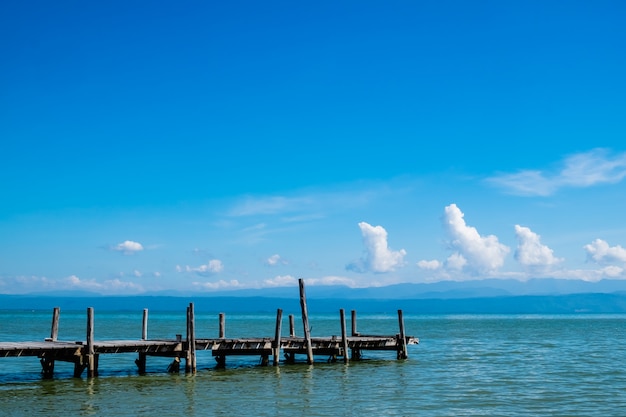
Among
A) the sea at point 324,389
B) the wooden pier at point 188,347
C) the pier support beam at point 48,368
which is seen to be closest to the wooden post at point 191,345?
the wooden pier at point 188,347

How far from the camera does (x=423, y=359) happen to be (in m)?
44.8

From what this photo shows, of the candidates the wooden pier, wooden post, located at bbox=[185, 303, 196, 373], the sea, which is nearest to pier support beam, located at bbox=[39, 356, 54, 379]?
the wooden pier

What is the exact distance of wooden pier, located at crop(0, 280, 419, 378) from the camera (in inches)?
1201

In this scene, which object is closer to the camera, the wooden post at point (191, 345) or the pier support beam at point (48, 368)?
the pier support beam at point (48, 368)

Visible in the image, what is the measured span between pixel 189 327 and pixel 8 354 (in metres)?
7.79

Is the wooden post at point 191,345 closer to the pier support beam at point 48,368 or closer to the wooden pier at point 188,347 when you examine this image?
the wooden pier at point 188,347

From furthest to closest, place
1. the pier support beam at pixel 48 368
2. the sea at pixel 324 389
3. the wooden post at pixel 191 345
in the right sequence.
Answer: the wooden post at pixel 191 345 < the pier support beam at pixel 48 368 < the sea at pixel 324 389

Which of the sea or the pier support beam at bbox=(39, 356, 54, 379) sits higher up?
the pier support beam at bbox=(39, 356, 54, 379)

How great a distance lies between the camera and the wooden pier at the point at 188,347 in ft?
100

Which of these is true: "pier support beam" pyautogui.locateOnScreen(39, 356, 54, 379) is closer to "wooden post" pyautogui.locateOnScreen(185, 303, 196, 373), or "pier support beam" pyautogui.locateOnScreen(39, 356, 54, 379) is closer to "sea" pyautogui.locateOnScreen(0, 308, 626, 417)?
"sea" pyautogui.locateOnScreen(0, 308, 626, 417)

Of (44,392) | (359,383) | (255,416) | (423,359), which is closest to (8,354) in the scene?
(44,392)

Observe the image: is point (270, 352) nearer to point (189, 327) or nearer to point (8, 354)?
point (189, 327)

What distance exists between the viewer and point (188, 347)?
109ft

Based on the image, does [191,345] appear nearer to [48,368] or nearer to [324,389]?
[48,368]
